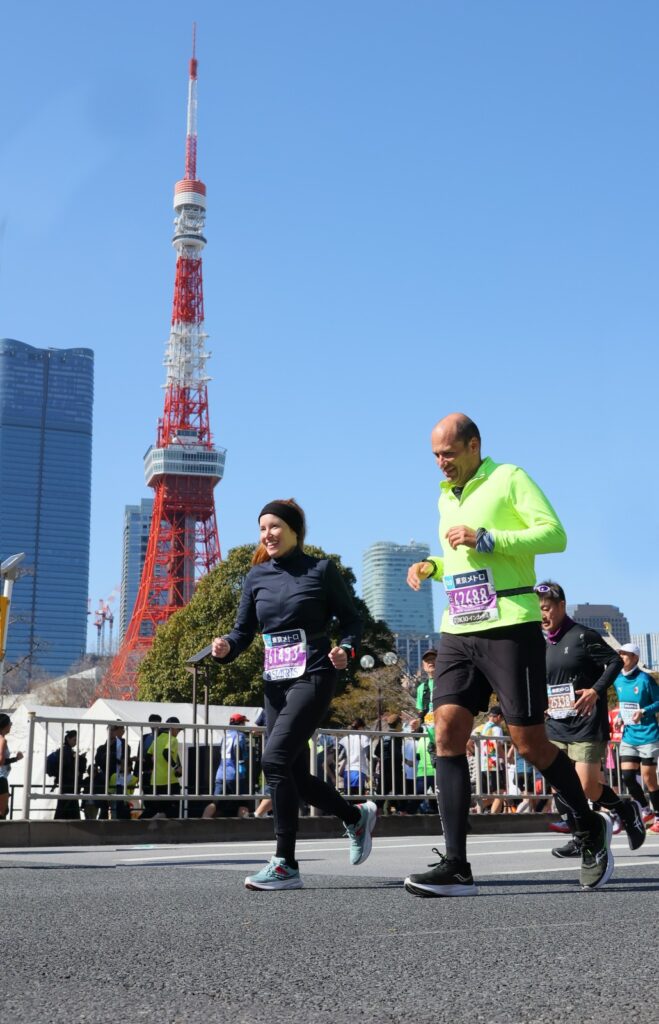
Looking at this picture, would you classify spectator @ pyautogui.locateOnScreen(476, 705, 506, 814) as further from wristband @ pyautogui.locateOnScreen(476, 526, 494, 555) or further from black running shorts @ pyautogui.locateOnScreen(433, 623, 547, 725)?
wristband @ pyautogui.locateOnScreen(476, 526, 494, 555)

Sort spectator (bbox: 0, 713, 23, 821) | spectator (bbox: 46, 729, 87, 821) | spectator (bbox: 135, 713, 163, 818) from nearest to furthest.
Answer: spectator (bbox: 46, 729, 87, 821)
spectator (bbox: 135, 713, 163, 818)
spectator (bbox: 0, 713, 23, 821)

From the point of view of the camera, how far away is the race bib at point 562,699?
Result: 23.7ft

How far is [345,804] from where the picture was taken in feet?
18.6

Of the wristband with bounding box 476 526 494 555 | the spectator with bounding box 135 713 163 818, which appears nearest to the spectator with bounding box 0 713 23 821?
the spectator with bounding box 135 713 163 818

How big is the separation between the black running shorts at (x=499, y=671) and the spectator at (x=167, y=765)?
22.3ft

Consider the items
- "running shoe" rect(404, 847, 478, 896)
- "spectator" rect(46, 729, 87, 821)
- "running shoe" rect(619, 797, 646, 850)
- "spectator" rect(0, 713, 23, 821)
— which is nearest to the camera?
"running shoe" rect(404, 847, 478, 896)

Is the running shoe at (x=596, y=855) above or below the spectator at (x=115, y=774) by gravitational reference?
below

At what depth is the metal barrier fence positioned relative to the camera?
10781 mm

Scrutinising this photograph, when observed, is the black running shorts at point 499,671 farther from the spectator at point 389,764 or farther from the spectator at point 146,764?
the spectator at point 389,764

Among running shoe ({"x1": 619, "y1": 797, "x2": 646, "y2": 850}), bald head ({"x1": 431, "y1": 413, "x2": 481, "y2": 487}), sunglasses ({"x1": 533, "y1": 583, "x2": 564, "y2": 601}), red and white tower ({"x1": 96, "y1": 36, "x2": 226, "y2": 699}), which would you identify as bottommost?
running shoe ({"x1": 619, "y1": 797, "x2": 646, "y2": 850})

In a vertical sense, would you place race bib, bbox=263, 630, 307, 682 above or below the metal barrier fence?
above

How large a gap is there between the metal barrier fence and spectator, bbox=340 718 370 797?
0.01 m

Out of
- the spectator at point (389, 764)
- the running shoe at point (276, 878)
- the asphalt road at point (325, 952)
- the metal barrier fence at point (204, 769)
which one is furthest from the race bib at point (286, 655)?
the spectator at point (389, 764)

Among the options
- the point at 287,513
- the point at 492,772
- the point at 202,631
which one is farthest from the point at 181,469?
the point at 287,513
